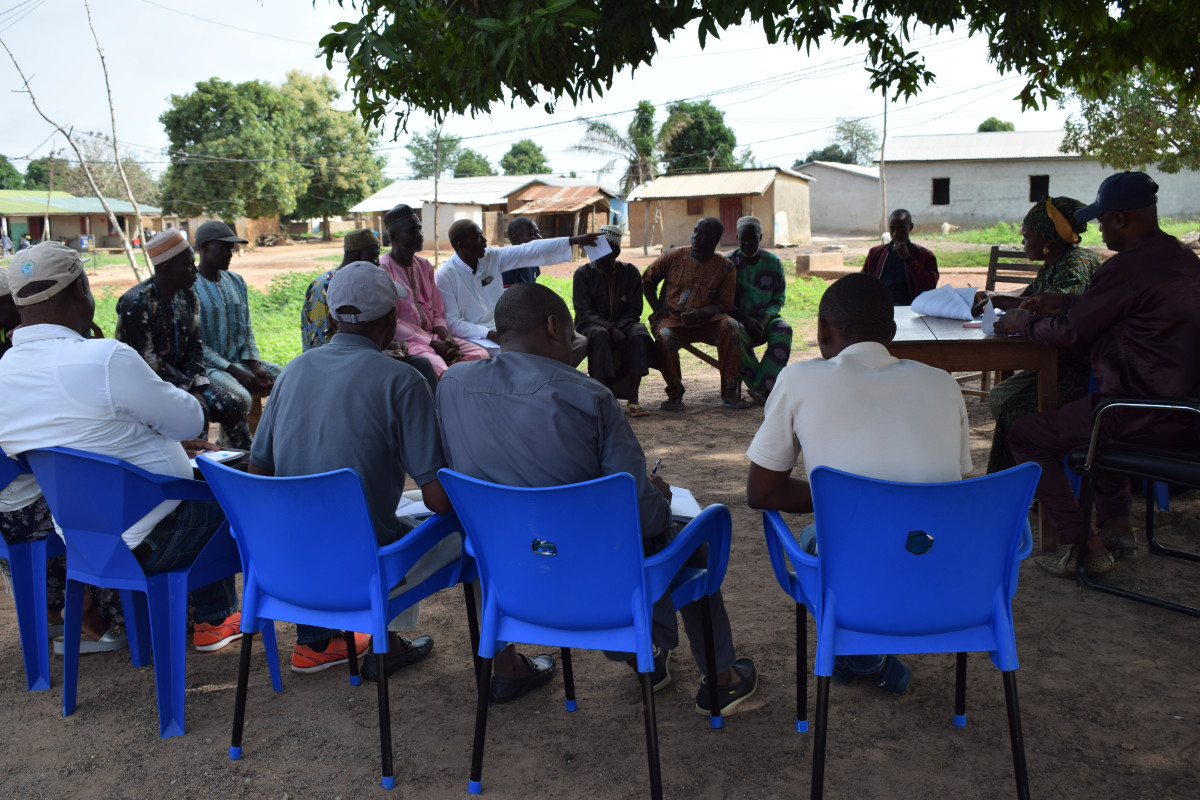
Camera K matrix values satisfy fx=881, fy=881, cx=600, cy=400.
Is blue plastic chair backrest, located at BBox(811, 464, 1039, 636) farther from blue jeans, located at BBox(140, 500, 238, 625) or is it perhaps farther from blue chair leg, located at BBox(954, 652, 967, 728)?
blue jeans, located at BBox(140, 500, 238, 625)

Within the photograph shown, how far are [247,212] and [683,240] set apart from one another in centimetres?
2050

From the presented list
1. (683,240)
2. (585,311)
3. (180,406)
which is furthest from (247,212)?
(180,406)

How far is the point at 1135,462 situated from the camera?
349 cm

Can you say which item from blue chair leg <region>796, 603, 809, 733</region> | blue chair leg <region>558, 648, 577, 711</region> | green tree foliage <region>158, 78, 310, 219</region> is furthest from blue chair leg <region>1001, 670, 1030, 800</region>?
green tree foliage <region>158, 78, 310, 219</region>

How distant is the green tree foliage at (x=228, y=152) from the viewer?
38438 mm

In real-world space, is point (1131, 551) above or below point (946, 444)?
below

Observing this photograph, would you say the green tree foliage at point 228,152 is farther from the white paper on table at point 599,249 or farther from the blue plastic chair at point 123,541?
the blue plastic chair at point 123,541

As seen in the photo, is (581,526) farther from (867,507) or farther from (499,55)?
(499,55)

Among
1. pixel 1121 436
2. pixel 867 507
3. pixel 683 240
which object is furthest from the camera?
pixel 683 240

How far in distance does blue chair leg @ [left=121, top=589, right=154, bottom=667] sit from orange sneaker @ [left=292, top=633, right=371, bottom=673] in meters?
0.62

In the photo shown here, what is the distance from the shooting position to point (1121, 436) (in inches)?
143

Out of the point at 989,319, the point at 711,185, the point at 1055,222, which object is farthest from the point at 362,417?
the point at 711,185

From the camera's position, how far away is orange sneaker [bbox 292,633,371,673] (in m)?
3.30

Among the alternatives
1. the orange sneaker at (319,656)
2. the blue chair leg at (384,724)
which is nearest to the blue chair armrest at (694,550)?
the blue chair leg at (384,724)
